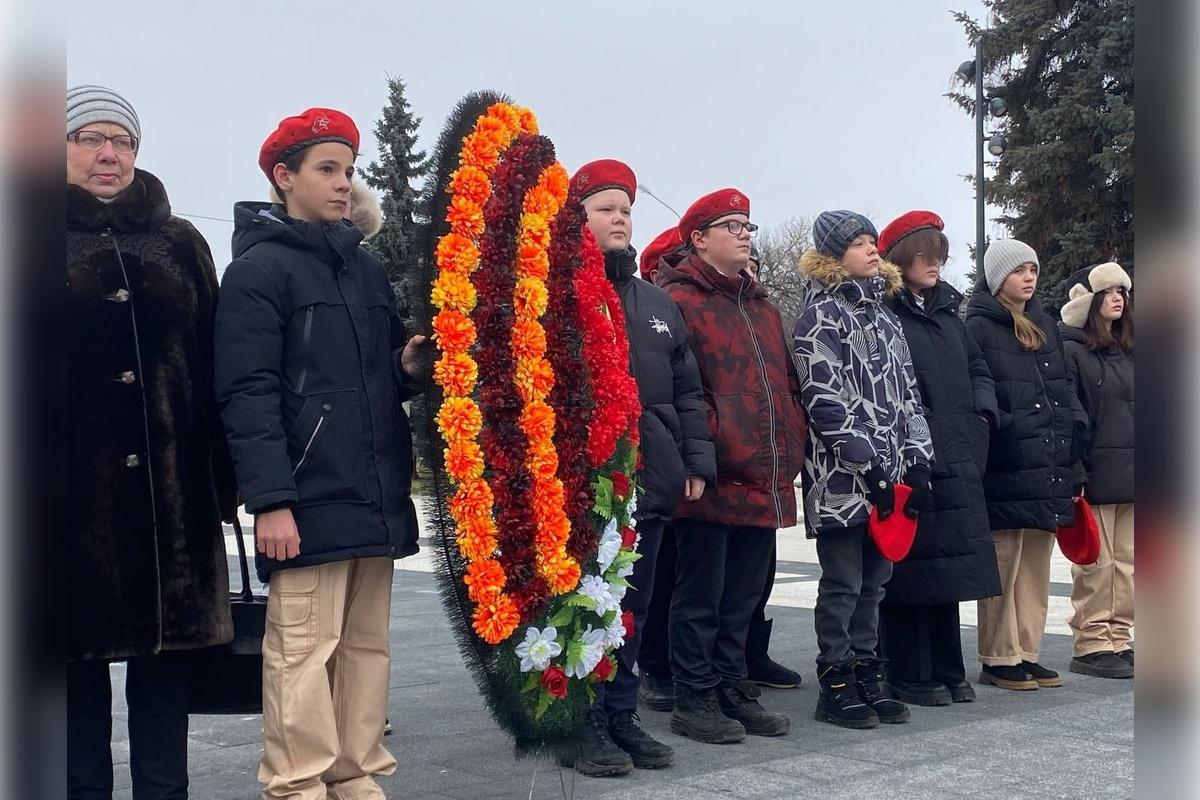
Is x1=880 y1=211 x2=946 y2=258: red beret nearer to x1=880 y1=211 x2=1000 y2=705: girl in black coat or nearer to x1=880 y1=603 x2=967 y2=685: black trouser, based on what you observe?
x1=880 y1=211 x2=1000 y2=705: girl in black coat

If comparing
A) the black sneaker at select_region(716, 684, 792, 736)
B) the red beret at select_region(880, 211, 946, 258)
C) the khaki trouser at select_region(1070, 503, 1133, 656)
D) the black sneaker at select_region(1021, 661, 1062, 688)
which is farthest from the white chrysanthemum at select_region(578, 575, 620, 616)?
the khaki trouser at select_region(1070, 503, 1133, 656)

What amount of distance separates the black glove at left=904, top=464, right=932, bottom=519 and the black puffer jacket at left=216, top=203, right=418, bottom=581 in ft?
8.76

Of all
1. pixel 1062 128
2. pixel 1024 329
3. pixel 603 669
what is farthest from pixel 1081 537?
pixel 1062 128

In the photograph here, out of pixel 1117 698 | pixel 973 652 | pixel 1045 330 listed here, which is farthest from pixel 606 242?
pixel 973 652

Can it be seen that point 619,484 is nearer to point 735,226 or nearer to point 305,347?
point 305,347

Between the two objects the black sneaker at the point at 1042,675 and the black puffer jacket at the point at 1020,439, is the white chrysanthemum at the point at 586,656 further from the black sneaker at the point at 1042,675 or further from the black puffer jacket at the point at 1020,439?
the black sneaker at the point at 1042,675

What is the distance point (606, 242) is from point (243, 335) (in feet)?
6.07

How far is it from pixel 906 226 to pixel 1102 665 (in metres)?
2.63

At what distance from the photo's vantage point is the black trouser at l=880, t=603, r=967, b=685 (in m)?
6.69

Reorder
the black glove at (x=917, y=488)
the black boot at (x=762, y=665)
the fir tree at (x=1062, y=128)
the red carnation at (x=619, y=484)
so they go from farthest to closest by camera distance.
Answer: the fir tree at (x=1062, y=128), the black boot at (x=762, y=665), the black glove at (x=917, y=488), the red carnation at (x=619, y=484)

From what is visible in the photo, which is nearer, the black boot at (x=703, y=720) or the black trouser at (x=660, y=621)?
the black boot at (x=703, y=720)

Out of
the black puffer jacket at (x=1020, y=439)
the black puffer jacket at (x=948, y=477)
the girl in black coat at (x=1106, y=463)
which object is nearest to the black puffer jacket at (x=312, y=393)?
the black puffer jacket at (x=948, y=477)

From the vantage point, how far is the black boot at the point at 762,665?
7.08 meters

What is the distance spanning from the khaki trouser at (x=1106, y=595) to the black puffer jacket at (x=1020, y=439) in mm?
554
